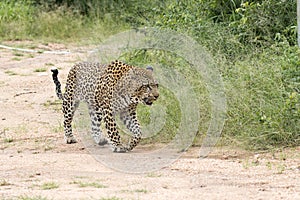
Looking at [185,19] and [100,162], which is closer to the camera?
[100,162]

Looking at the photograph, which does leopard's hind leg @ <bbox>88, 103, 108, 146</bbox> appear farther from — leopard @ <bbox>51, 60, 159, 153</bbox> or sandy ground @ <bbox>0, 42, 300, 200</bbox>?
sandy ground @ <bbox>0, 42, 300, 200</bbox>

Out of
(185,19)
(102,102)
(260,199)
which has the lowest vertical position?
(260,199)

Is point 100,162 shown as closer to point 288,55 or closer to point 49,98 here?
point 288,55

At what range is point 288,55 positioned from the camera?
9352 mm

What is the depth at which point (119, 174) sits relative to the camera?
320 inches

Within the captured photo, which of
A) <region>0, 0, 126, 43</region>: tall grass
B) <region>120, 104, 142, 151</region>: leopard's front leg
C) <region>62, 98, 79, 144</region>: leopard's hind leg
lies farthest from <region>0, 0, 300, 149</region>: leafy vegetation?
<region>0, 0, 126, 43</region>: tall grass

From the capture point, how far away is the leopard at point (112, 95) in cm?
920

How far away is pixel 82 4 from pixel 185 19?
830cm

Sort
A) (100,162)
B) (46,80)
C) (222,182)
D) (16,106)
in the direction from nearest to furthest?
1. (222,182)
2. (100,162)
3. (16,106)
4. (46,80)

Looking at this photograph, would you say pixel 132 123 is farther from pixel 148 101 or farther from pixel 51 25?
pixel 51 25

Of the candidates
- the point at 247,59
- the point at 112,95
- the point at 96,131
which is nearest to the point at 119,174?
the point at 112,95

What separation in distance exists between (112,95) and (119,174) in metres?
1.48

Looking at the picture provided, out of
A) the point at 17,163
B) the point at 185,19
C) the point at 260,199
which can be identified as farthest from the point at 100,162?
the point at 185,19

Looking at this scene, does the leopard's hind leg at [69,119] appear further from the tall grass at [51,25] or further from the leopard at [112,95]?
the tall grass at [51,25]
